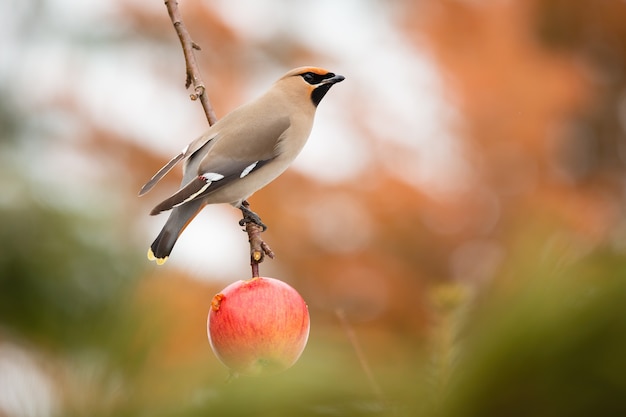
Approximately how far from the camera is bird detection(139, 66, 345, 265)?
129 centimetres

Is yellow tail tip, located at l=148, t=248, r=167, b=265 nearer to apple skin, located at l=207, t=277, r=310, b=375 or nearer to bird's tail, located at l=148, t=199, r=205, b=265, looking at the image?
bird's tail, located at l=148, t=199, r=205, b=265

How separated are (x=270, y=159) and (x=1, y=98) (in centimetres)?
444

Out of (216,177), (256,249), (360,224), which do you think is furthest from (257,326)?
(360,224)

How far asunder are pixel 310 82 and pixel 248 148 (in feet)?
0.53

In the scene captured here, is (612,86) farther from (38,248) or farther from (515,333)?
(515,333)

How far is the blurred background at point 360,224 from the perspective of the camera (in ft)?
1.26

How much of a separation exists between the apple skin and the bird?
4.8 inches

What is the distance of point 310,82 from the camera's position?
4.69 feet

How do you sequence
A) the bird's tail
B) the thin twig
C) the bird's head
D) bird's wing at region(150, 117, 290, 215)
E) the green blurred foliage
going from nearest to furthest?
the green blurred foliage
the thin twig
the bird's tail
bird's wing at region(150, 117, 290, 215)
the bird's head

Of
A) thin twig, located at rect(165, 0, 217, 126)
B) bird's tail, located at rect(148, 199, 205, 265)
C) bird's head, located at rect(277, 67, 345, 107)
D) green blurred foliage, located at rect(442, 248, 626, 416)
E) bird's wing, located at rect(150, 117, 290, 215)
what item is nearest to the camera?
green blurred foliage, located at rect(442, 248, 626, 416)

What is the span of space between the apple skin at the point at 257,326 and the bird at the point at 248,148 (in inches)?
4.8

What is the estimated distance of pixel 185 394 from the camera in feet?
1.65

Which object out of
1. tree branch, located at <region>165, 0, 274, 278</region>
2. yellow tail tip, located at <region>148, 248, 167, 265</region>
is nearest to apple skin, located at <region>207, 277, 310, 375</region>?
yellow tail tip, located at <region>148, 248, 167, 265</region>

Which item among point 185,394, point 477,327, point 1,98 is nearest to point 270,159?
point 185,394
